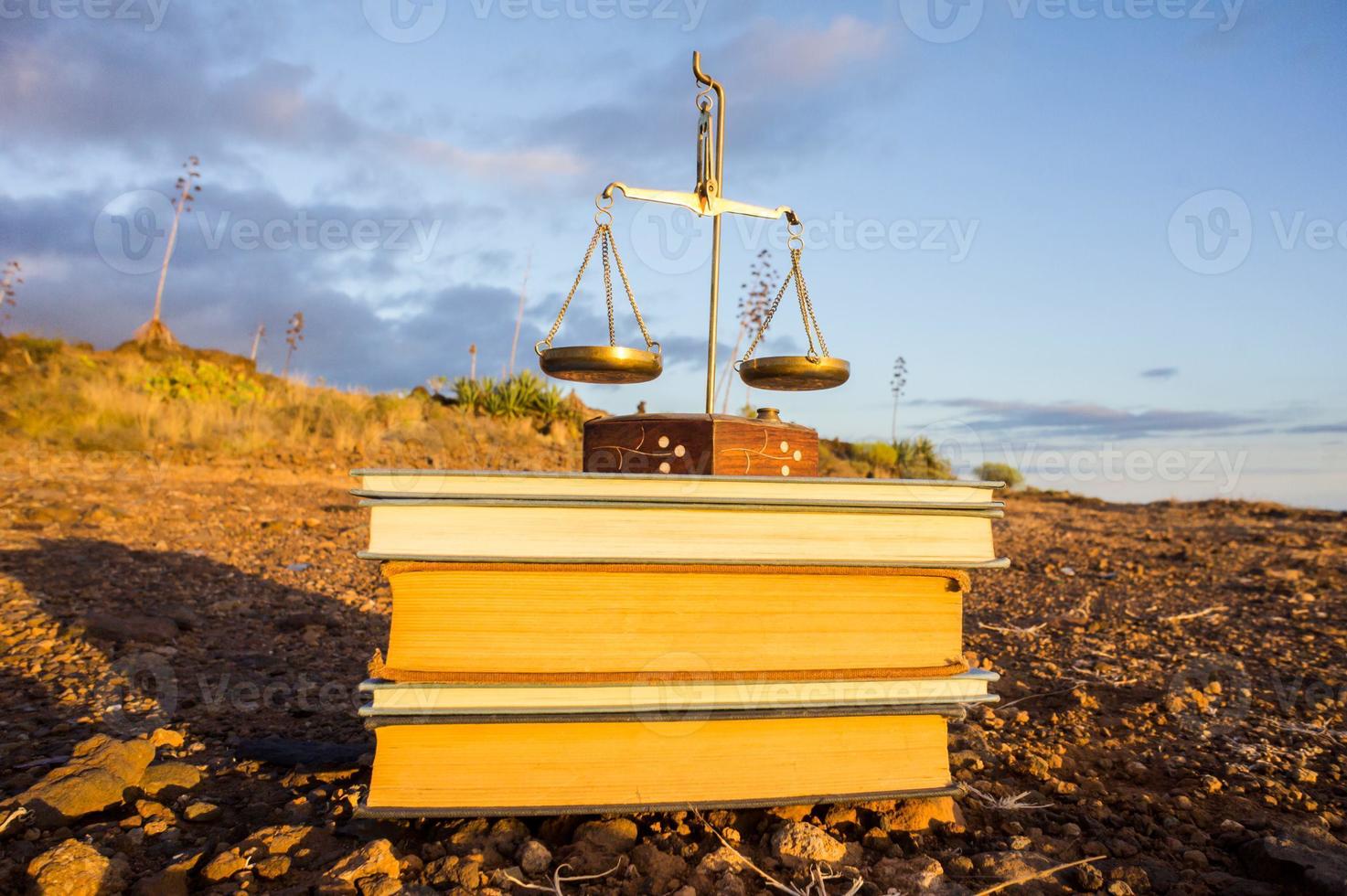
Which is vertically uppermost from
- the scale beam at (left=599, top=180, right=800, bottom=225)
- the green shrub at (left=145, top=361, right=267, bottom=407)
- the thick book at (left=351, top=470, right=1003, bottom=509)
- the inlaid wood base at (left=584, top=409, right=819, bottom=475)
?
the green shrub at (left=145, top=361, right=267, bottom=407)

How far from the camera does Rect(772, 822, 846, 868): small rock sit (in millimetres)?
1527

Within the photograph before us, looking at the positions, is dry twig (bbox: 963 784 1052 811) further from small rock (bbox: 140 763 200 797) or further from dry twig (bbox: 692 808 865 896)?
small rock (bbox: 140 763 200 797)

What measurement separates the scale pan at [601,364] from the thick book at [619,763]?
0.92 meters

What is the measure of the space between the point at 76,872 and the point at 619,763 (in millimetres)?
953

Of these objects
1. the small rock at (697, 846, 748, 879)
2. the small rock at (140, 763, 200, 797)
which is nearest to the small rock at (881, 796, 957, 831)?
the small rock at (697, 846, 748, 879)

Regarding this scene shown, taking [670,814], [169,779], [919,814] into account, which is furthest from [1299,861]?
[169,779]

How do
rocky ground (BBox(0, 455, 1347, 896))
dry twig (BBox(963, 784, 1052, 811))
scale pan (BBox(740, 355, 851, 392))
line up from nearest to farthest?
rocky ground (BBox(0, 455, 1347, 896)), dry twig (BBox(963, 784, 1052, 811)), scale pan (BBox(740, 355, 851, 392))

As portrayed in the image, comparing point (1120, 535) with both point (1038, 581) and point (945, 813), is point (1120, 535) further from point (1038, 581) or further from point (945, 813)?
point (945, 813)

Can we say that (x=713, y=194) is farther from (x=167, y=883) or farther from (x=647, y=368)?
(x=167, y=883)

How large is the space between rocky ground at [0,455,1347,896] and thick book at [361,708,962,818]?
0.07 m

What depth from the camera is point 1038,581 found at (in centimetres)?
468

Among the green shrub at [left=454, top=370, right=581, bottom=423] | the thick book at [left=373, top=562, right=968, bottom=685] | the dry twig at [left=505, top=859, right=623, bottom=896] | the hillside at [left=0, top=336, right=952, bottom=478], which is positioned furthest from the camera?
the green shrub at [left=454, top=370, right=581, bottom=423]

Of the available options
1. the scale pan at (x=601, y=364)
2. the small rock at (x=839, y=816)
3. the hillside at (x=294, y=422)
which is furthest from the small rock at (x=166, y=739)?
the hillside at (x=294, y=422)

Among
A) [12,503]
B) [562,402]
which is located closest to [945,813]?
[12,503]
